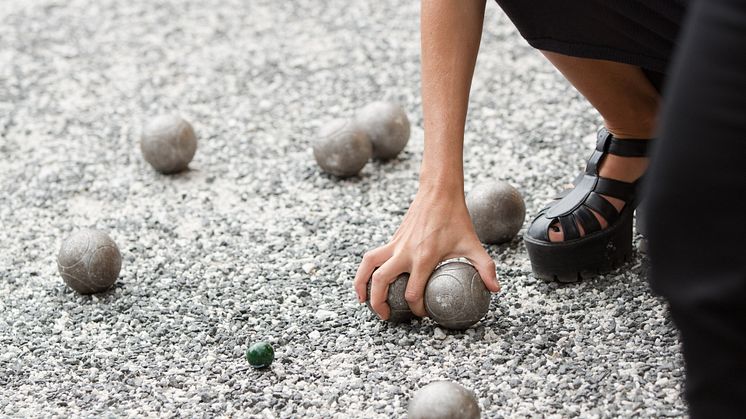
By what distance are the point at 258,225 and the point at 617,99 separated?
4.02 ft

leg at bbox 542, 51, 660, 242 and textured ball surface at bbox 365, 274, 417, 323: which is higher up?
leg at bbox 542, 51, 660, 242

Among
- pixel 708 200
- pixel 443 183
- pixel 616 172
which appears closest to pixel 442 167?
pixel 443 183

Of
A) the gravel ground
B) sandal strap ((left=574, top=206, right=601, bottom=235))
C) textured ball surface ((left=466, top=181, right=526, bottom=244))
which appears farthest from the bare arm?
textured ball surface ((left=466, top=181, right=526, bottom=244))

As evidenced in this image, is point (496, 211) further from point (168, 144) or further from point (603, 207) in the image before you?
point (168, 144)

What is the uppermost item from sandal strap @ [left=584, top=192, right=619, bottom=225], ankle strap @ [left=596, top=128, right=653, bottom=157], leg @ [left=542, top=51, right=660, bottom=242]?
leg @ [left=542, top=51, right=660, bottom=242]

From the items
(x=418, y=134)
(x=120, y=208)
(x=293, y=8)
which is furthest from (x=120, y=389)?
(x=293, y=8)

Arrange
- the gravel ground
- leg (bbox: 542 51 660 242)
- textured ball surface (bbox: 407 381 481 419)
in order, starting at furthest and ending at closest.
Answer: leg (bbox: 542 51 660 242), the gravel ground, textured ball surface (bbox: 407 381 481 419)

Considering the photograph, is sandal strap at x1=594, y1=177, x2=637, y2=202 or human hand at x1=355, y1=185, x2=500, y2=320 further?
sandal strap at x1=594, y1=177, x2=637, y2=202

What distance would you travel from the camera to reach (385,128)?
3.42 m

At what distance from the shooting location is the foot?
8.18 feet

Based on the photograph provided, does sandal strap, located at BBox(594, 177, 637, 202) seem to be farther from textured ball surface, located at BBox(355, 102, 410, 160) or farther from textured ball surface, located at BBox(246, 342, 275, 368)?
textured ball surface, located at BBox(355, 102, 410, 160)

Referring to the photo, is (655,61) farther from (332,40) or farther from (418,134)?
(332,40)

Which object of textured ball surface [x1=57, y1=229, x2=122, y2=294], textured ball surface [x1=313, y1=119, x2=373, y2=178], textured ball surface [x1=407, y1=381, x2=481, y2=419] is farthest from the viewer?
textured ball surface [x1=313, y1=119, x2=373, y2=178]

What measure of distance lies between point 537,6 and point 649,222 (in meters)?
0.91
